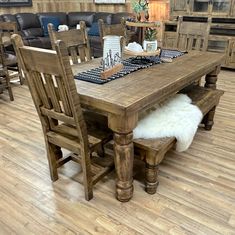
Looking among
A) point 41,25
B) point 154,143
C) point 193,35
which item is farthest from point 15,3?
point 154,143

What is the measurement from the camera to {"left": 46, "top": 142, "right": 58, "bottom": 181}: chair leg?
5.83ft

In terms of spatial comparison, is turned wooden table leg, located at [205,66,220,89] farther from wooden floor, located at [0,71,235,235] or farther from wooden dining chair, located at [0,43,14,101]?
wooden dining chair, located at [0,43,14,101]

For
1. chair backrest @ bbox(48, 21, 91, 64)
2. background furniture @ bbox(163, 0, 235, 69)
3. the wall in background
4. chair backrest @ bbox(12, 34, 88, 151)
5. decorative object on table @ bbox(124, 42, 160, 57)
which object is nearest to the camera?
chair backrest @ bbox(12, 34, 88, 151)

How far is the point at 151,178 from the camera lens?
5.75 feet

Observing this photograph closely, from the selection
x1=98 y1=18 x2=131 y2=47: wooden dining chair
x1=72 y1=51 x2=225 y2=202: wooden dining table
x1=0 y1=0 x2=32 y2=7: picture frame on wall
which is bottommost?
x1=72 y1=51 x2=225 y2=202: wooden dining table

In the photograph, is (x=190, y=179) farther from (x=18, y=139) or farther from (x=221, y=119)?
(x=18, y=139)

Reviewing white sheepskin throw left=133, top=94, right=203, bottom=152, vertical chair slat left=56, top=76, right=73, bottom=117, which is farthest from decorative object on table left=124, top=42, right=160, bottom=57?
vertical chair slat left=56, top=76, right=73, bottom=117

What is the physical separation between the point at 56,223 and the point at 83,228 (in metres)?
0.18

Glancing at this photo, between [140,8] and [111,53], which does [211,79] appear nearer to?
[140,8]

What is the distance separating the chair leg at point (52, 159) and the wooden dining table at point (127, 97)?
1.41 feet

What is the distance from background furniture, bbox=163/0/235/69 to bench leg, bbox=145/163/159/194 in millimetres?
3650

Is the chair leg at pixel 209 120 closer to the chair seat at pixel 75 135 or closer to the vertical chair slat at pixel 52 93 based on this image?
the chair seat at pixel 75 135

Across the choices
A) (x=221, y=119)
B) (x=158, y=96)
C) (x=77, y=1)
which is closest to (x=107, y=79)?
(x=158, y=96)

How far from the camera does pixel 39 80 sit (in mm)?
1498
